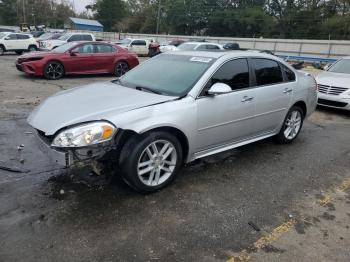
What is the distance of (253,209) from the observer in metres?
3.66

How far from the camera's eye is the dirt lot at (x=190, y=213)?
2939mm

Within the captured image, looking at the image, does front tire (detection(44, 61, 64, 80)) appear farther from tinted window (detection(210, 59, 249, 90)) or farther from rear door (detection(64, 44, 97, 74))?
tinted window (detection(210, 59, 249, 90))

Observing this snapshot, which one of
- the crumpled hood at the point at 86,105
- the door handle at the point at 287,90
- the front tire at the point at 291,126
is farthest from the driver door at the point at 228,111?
the front tire at the point at 291,126

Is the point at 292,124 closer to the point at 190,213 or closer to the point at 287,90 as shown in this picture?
the point at 287,90

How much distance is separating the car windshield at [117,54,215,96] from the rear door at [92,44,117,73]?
8.33 meters

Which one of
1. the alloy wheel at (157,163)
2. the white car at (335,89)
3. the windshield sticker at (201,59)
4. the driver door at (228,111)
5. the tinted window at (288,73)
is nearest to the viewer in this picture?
the alloy wheel at (157,163)

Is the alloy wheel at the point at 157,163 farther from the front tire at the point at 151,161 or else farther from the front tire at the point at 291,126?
the front tire at the point at 291,126

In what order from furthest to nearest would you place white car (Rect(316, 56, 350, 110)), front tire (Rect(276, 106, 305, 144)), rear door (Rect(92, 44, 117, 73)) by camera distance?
rear door (Rect(92, 44, 117, 73)), white car (Rect(316, 56, 350, 110)), front tire (Rect(276, 106, 305, 144))

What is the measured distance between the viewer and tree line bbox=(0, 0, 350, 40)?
179 feet

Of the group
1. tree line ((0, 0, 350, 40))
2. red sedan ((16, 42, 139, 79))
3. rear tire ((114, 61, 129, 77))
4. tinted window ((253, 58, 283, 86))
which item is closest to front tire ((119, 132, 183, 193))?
tinted window ((253, 58, 283, 86))

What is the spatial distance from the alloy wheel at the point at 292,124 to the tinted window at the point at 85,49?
29.6ft

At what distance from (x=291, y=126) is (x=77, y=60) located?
888 cm

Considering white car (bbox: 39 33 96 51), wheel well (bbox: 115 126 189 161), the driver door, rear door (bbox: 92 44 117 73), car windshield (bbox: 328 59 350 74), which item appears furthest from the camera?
white car (bbox: 39 33 96 51)

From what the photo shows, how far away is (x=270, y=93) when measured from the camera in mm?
5086
